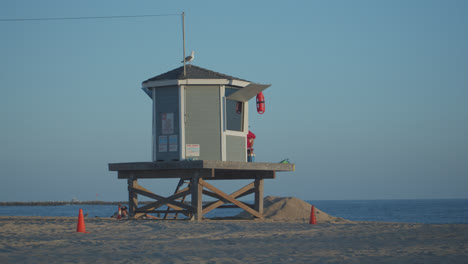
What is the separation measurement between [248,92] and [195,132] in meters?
2.71

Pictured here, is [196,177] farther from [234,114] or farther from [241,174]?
Result: [241,174]

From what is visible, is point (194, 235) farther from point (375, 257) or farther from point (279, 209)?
point (279, 209)

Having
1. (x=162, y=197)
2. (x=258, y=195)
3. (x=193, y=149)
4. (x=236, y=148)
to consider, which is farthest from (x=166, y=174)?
(x=258, y=195)

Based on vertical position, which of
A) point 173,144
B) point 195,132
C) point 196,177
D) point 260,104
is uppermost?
point 260,104

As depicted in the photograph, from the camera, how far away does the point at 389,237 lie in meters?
13.1

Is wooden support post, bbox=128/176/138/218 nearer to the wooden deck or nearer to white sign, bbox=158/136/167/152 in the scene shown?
the wooden deck

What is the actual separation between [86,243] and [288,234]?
17.0 feet

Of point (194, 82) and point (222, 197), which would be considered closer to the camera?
point (194, 82)

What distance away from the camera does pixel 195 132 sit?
66.8 ft

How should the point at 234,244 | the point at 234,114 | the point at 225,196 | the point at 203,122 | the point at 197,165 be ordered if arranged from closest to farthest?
the point at 234,244 → the point at 197,165 → the point at 203,122 → the point at 225,196 → the point at 234,114

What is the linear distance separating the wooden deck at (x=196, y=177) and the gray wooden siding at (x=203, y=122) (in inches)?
29.8

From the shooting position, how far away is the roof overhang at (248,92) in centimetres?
2100

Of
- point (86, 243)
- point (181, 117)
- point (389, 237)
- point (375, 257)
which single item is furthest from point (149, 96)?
point (375, 257)

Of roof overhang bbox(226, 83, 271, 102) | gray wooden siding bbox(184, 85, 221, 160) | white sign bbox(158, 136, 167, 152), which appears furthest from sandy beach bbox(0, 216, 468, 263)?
roof overhang bbox(226, 83, 271, 102)
